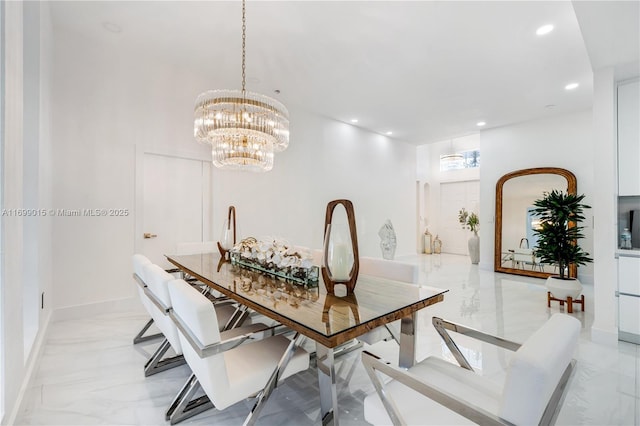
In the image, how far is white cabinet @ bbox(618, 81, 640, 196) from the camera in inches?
107

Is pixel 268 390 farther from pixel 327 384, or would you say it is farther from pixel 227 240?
pixel 227 240

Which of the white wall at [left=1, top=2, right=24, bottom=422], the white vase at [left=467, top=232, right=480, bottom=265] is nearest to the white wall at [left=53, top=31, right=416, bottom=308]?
the white wall at [left=1, top=2, right=24, bottom=422]

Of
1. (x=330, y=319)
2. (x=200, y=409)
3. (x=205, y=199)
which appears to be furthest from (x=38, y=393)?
(x=205, y=199)

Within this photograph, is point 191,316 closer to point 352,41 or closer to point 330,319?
point 330,319

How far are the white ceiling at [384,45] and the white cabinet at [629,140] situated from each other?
430 millimetres

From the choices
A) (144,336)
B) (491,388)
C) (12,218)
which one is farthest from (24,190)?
(491,388)

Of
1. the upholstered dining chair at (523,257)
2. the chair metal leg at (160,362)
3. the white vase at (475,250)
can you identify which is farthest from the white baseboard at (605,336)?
the white vase at (475,250)

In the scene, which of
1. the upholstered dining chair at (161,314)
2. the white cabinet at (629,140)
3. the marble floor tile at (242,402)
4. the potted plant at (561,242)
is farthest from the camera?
the potted plant at (561,242)

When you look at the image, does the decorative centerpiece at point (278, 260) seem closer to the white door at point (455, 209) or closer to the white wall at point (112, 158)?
the white wall at point (112, 158)

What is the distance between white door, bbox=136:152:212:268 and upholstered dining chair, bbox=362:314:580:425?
362cm

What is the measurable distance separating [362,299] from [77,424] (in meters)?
1.74

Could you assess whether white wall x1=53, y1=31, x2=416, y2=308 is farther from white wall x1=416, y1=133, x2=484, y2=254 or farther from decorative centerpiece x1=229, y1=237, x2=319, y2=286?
white wall x1=416, y1=133, x2=484, y2=254

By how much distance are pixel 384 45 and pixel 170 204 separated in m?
3.47

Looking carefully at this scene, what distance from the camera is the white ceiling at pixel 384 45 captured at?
2.83 m
